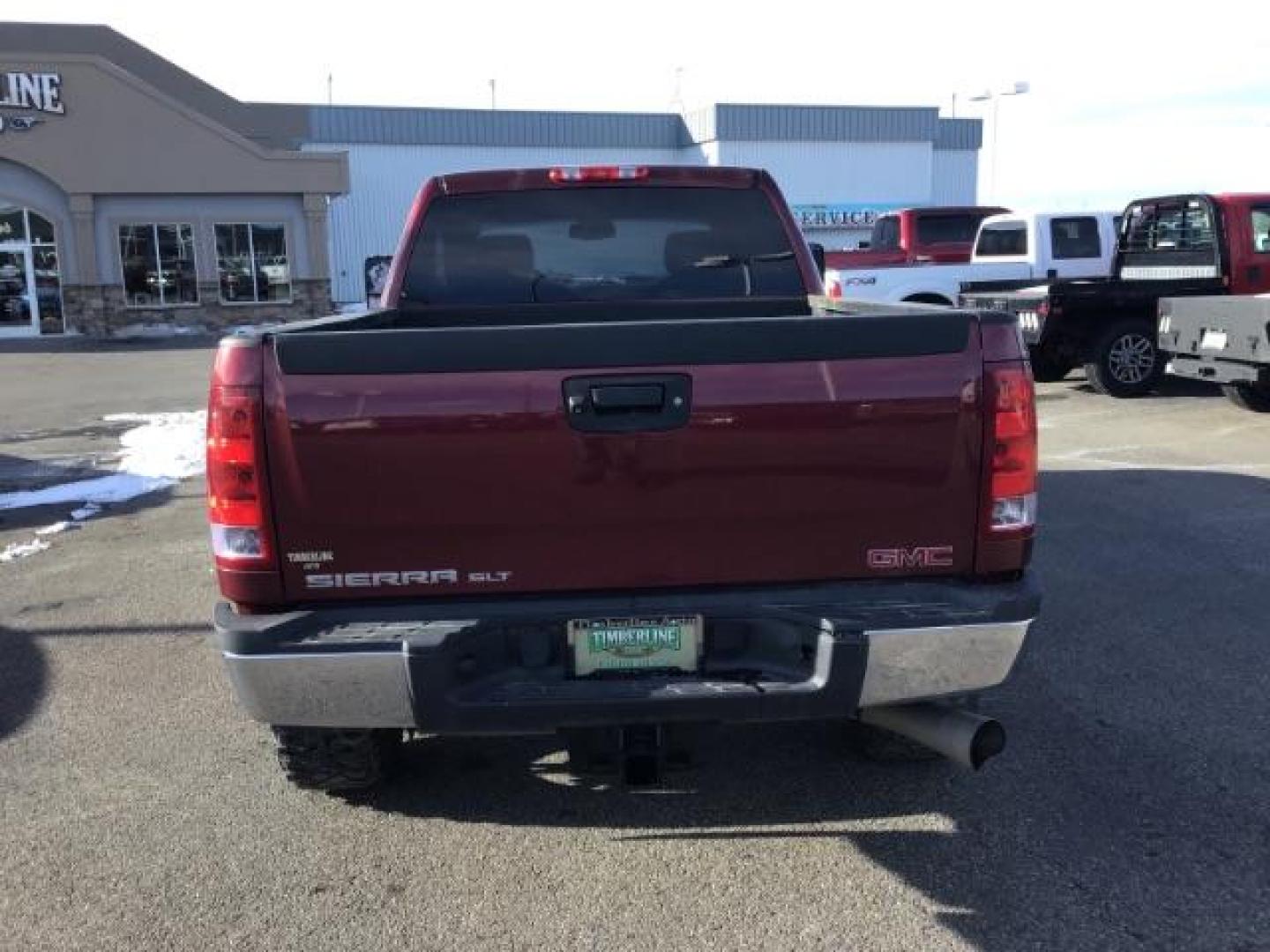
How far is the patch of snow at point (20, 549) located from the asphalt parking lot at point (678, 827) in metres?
1.79

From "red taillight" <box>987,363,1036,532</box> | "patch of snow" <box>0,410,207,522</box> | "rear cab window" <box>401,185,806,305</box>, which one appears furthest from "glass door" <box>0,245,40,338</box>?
"red taillight" <box>987,363,1036,532</box>

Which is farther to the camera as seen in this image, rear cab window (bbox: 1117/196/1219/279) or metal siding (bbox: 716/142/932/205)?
metal siding (bbox: 716/142/932/205)

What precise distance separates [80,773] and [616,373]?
2.70m

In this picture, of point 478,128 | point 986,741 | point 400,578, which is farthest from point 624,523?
point 478,128

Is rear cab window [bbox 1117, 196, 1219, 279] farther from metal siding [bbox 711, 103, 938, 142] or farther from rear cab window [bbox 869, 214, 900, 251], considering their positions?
metal siding [bbox 711, 103, 938, 142]

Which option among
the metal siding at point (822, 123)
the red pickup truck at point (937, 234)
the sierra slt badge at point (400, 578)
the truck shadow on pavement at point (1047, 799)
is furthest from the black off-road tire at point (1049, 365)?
the metal siding at point (822, 123)

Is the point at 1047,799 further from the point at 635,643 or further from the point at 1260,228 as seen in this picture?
the point at 1260,228

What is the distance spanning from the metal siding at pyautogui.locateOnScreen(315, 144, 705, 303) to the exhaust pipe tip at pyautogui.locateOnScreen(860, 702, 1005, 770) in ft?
118

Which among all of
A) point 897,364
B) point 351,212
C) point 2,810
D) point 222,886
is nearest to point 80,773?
point 2,810

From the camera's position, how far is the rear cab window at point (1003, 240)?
53.3ft

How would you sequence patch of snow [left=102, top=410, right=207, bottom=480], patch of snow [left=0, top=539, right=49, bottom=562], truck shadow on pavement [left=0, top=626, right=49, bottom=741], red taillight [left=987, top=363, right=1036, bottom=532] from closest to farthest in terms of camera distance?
red taillight [left=987, top=363, right=1036, bottom=532], truck shadow on pavement [left=0, top=626, right=49, bottom=741], patch of snow [left=0, top=539, right=49, bottom=562], patch of snow [left=102, top=410, right=207, bottom=480]

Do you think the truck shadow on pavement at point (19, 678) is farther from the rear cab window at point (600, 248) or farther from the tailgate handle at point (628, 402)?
the tailgate handle at point (628, 402)

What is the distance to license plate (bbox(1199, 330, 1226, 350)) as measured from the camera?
434 inches

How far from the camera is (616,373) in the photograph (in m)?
2.89
